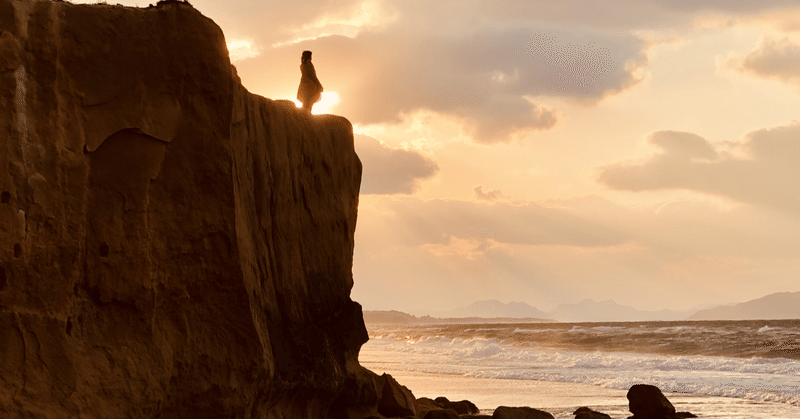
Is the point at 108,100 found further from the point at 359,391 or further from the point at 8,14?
the point at 359,391

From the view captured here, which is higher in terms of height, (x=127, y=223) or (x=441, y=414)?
(x=127, y=223)

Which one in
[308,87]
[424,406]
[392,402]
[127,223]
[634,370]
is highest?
[308,87]

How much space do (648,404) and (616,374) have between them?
13.6 meters

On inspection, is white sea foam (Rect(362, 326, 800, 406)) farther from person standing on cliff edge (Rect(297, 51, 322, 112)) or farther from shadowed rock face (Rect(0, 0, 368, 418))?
shadowed rock face (Rect(0, 0, 368, 418))

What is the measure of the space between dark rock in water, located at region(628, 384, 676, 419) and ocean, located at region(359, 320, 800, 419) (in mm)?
866

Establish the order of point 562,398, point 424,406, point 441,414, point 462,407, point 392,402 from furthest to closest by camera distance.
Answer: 1. point 562,398
2. point 462,407
3. point 424,406
4. point 392,402
5. point 441,414

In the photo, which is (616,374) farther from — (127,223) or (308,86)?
(127,223)

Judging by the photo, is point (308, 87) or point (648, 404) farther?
point (648, 404)

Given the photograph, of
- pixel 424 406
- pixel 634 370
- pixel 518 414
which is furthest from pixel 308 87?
pixel 634 370

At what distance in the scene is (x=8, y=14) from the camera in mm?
7816

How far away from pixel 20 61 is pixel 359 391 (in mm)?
7609

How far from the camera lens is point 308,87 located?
529 inches

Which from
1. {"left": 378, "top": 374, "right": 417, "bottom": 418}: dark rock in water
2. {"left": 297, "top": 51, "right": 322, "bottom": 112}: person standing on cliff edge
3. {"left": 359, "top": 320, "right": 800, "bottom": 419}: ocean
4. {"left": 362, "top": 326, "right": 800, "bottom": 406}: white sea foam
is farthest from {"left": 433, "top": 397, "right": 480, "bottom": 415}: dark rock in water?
{"left": 362, "top": 326, "right": 800, "bottom": 406}: white sea foam

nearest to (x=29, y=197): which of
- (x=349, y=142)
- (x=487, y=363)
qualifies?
(x=349, y=142)
